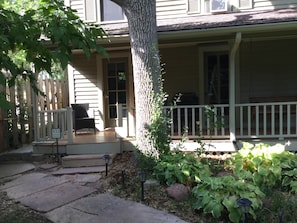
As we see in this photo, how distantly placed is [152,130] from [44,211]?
195cm

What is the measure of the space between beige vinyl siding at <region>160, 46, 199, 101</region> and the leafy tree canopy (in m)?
5.99

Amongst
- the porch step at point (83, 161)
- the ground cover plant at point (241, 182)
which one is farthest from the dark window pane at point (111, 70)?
the ground cover plant at point (241, 182)

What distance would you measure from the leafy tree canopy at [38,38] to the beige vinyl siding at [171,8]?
20.3ft

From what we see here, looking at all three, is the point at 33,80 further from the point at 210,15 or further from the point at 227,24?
the point at 210,15

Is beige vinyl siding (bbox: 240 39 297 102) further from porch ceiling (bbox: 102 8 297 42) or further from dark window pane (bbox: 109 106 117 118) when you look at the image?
dark window pane (bbox: 109 106 117 118)

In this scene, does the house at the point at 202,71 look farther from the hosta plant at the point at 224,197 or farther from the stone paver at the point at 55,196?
the hosta plant at the point at 224,197

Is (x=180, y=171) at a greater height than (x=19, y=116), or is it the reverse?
(x=19, y=116)

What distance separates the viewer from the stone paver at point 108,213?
11.9 ft

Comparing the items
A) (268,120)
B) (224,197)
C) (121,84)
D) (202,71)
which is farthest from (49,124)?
(268,120)

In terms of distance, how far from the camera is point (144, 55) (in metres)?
5.05

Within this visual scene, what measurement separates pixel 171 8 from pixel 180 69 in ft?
5.37

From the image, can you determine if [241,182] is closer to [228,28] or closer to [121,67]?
[228,28]

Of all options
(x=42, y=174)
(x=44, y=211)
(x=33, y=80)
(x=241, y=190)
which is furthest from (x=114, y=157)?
(x=33, y=80)

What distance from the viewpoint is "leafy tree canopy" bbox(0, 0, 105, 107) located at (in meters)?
2.15
